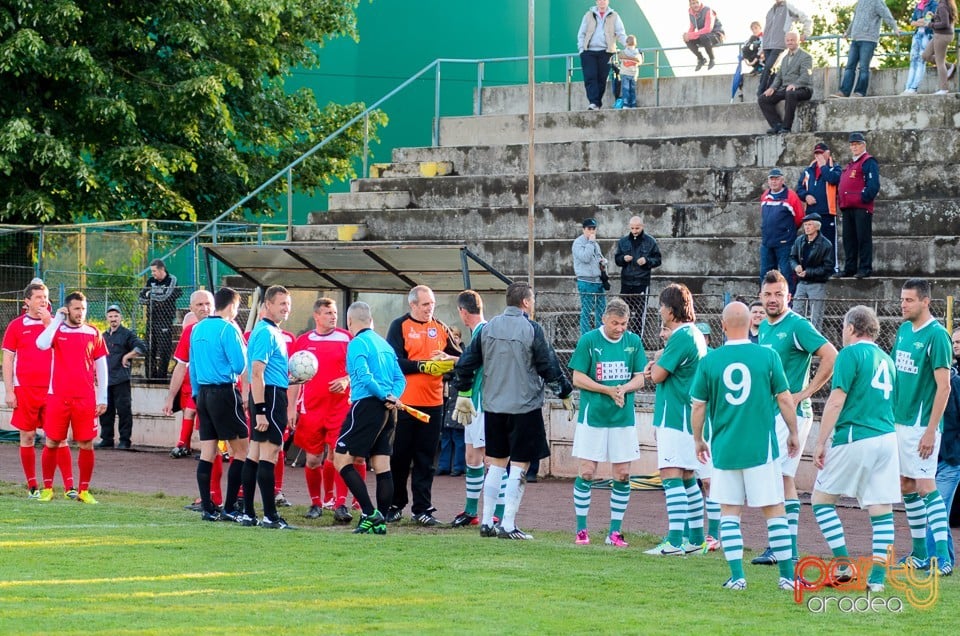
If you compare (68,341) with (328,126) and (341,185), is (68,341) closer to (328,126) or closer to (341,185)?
(328,126)

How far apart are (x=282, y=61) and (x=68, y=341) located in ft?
59.9

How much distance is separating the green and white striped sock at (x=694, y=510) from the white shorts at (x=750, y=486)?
1.84 meters

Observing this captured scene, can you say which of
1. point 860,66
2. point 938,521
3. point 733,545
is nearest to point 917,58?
point 860,66

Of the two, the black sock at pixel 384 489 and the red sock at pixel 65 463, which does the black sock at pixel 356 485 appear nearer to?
the black sock at pixel 384 489

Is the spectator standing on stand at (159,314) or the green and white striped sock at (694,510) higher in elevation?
the spectator standing on stand at (159,314)

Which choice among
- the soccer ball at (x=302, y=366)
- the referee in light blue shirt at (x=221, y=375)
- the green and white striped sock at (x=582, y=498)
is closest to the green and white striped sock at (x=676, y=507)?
the green and white striped sock at (x=582, y=498)

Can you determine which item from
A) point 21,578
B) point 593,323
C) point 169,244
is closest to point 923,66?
point 593,323

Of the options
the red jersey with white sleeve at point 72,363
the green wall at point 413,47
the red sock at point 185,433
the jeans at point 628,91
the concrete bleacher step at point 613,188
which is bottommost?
the red sock at point 185,433

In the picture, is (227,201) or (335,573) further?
(227,201)

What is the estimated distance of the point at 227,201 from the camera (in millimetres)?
30000

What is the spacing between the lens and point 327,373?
12.6 metres

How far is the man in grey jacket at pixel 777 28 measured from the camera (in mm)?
21969

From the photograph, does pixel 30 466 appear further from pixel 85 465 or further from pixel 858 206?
pixel 858 206

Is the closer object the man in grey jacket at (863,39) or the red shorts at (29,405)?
the red shorts at (29,405)
